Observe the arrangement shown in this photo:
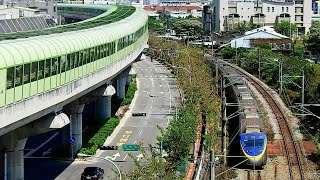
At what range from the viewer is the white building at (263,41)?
137m

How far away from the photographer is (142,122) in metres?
62.6

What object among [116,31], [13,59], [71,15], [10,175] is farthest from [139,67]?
→ [13,59]

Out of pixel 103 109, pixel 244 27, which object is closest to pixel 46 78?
pixel 103 109

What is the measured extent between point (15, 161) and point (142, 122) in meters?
28.7

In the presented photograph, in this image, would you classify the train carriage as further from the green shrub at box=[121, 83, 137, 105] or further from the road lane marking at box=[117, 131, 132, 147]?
the green shrub at box=[121, 83, 137, 105]

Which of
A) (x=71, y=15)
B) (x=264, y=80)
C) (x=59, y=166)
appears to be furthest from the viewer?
(x=71, y=15)

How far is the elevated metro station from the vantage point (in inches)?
1033

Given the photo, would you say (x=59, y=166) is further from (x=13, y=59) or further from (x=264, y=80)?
(x=264, y=80)

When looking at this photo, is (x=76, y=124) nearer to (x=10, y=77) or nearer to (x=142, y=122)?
(x=142, y=122)

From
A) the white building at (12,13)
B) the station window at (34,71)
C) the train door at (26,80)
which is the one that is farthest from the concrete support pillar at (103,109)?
the train door at (26,80)

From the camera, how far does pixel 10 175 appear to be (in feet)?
115

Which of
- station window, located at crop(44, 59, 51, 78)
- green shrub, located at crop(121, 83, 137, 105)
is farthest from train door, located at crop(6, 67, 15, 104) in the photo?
green shrub, located at crop(121, 83, 137, 105)

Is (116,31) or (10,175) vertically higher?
(116,31)

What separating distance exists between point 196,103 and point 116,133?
7531mm
